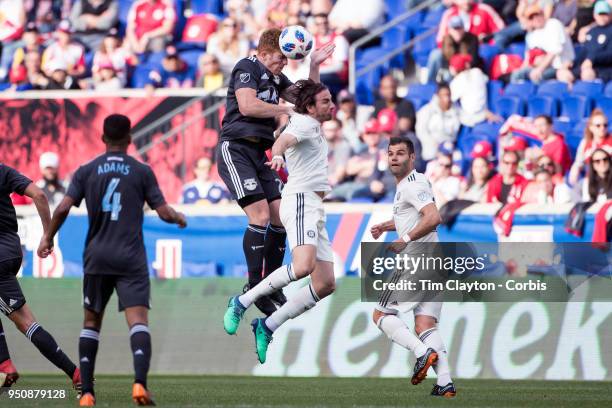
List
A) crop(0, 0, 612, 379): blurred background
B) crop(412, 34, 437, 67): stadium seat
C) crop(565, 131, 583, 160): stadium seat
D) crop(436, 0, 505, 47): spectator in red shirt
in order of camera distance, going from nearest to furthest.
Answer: crop(0, 0, 612, 379): blurred background
crop(565, 131, 583, 160): stadium seat
crop(436, 0, 505, 47): spectator in red shirt
crop(412, 34, 437, 67): stadium seat

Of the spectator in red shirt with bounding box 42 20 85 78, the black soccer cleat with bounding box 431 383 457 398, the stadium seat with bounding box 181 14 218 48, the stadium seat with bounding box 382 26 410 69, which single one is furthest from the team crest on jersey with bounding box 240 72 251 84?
the spectator in red shirt with bounding box 42 20 85 78

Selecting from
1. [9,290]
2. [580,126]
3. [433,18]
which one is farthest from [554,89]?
[9,290]

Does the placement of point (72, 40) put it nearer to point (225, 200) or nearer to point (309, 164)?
point (225, 200)

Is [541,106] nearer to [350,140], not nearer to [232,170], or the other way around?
[350,140]

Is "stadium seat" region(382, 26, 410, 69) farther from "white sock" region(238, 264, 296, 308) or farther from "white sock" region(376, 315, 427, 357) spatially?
"white sock" region(238, 264, 296, 308)

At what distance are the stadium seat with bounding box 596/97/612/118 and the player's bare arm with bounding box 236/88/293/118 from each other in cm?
790

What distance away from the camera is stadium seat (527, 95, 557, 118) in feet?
58.6

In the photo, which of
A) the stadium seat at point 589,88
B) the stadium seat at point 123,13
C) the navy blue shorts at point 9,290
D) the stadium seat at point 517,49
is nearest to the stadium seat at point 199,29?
the stadium seat at point 123,13

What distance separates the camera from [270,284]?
1072cm

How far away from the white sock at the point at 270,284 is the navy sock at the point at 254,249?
34cm

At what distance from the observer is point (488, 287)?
14.4 meters

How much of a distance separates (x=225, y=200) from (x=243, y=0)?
454 cm

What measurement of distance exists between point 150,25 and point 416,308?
11.8 meters

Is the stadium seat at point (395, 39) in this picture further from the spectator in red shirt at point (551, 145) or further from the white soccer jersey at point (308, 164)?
the white soccer jersey at point (308, 164)
